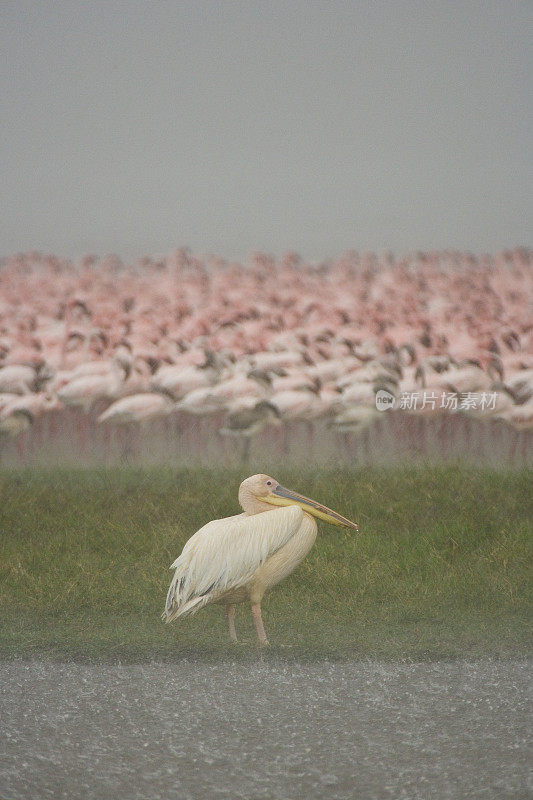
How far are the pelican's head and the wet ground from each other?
527mm

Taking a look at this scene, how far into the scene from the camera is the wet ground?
2.32 meters

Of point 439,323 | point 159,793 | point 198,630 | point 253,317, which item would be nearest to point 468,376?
point 439,323

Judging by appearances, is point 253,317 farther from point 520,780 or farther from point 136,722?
point 520,780

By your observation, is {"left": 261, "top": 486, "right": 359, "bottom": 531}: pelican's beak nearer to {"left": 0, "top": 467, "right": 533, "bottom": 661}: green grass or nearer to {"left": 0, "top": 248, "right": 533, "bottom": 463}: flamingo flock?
{"left": 0, "top": 467, "right": 533, "bottom": 661}: green grass

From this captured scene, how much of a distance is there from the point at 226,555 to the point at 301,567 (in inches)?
48.5

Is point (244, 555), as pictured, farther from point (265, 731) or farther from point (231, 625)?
point (265, 731)

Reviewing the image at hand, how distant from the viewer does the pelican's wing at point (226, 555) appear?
10.7ft

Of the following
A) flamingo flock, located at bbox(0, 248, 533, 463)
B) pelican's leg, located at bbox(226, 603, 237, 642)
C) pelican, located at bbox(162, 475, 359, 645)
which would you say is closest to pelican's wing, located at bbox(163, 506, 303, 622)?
pelican, located at bbox(162, 475, 359, 645)

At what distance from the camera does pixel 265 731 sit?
105 inches

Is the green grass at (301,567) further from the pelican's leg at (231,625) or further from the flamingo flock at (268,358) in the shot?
the flamingo flock at (268,358)

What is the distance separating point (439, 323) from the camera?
21.5 feet

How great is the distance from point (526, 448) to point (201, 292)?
239 cm

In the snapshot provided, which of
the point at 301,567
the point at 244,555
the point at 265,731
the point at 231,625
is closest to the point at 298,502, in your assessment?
the point at 244,555

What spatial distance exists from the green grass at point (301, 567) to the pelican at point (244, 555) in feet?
0.78
